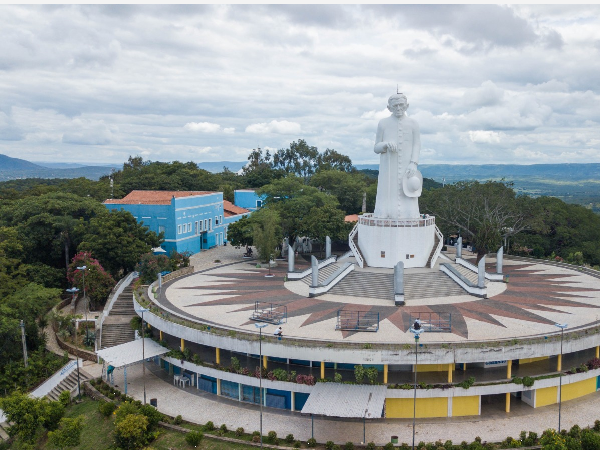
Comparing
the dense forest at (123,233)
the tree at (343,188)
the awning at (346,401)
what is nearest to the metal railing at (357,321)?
the awning at (346,401)

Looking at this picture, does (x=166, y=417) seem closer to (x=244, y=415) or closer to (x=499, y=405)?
(x=244, y=415)

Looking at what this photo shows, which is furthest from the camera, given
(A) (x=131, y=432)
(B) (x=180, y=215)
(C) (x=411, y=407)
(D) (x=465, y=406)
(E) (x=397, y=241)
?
(B) (x=180, y=215)

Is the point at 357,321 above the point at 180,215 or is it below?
below

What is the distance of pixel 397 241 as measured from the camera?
4388 cm

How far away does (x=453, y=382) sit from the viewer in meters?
28.1

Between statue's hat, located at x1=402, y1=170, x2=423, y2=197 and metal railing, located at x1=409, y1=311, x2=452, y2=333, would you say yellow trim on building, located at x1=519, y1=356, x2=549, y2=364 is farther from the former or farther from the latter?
statue's hat, located at x1=402, y1=170, x2=423, y2=197

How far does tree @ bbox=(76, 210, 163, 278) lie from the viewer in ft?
158

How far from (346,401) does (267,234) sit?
29.1m

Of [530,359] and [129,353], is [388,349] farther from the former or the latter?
[129,353]

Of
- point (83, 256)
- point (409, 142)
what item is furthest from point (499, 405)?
point (83, 256)

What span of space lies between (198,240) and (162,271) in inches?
731

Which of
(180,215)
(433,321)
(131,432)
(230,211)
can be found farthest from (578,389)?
(230,211)

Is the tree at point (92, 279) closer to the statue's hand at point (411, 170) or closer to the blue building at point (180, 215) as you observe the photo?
the blue building at point (180, 215)

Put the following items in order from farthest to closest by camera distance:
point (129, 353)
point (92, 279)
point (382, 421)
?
point (92, 279) → point (129, 353) → point (382, 421)
